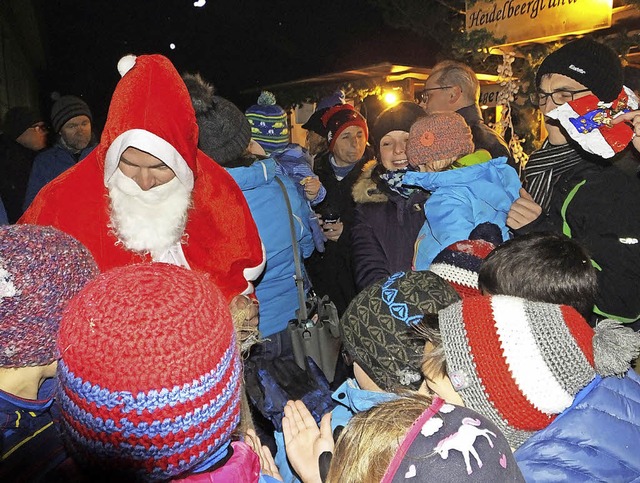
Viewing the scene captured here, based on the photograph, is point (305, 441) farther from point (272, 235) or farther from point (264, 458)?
point (272, 235)

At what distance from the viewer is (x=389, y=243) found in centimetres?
302

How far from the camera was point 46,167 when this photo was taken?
16.7ft

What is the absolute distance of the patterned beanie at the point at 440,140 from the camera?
8.48 ft

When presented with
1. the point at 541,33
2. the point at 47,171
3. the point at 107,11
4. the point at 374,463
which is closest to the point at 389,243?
the point at 374,463

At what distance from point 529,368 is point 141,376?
2.88ft

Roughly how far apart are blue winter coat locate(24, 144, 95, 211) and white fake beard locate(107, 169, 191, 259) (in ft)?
Result: 9.72

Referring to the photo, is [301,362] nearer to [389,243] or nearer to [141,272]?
[389,243]

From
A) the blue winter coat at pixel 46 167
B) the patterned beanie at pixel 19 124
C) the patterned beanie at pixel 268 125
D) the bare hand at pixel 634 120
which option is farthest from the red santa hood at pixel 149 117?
the patterned beanie at pixel 19 124

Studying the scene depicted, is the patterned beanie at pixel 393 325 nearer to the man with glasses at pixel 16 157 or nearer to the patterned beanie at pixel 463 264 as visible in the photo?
→ the patterned beanie at pixel 463 264

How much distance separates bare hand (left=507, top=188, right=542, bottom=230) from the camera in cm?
238

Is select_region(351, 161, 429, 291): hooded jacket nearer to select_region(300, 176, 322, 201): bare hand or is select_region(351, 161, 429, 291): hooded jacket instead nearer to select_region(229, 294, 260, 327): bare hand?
select_region(229, 294, 260, 327): bare hand

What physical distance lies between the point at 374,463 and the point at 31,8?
16.2 meters

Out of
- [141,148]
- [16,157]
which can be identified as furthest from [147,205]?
[16,157]

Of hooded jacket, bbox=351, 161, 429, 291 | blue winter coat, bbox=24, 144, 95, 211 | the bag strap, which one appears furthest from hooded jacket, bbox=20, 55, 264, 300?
blue winter coat, bbox=24, 144, 95, 211
